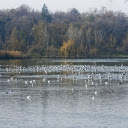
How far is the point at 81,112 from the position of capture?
73.7 feet

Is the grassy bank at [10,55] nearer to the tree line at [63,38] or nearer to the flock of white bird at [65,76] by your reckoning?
the tree line at [63,38]

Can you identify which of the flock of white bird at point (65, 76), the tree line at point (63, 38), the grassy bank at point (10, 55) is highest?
the tree line at point (63, 38)

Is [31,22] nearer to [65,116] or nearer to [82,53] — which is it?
[82,53]

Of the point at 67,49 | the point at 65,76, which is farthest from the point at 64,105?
the point at 67,49

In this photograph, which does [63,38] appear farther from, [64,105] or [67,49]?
[64,105]

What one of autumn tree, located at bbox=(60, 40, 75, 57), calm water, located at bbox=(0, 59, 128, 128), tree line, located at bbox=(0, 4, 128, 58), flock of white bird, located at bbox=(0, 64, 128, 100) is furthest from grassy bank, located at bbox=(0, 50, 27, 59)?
calm water, located at bbox=(0, 59, 128, 128)

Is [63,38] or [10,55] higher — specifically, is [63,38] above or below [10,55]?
above

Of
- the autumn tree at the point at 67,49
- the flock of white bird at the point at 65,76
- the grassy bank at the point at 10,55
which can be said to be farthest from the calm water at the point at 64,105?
the autumn tree at the point at 67,49

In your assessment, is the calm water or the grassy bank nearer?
the calm water

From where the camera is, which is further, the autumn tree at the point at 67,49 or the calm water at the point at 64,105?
the autumn tree at the point at 67,49

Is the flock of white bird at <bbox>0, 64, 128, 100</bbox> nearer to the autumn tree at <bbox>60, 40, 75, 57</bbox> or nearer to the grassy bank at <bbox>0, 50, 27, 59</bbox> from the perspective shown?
the grassy bank at <bbox>0, 50, 27, 59</bbox>

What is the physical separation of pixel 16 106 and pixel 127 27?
98.2m

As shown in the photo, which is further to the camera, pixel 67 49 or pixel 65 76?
pixel 67 49

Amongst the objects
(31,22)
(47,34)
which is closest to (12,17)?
(31,22)
